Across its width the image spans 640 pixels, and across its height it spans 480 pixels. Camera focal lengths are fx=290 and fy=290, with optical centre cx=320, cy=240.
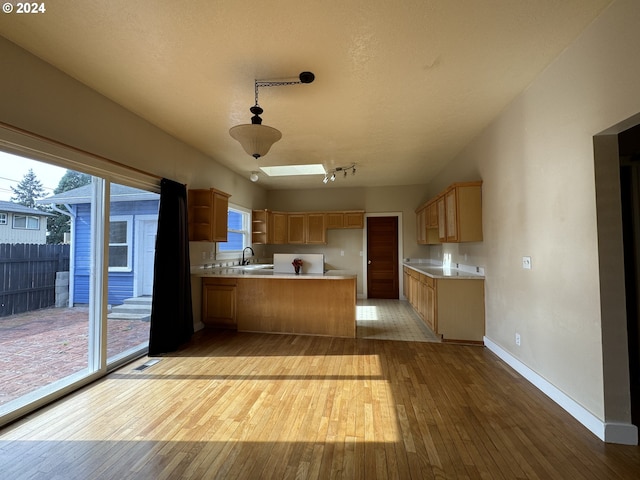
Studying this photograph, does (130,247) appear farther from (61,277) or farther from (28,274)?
(28,274)

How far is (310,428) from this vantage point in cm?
199

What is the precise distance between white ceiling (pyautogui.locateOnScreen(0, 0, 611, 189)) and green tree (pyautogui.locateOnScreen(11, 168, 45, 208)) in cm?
93

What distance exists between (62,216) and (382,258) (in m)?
5.90

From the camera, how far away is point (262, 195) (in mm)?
7188

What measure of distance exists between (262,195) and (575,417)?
651cm

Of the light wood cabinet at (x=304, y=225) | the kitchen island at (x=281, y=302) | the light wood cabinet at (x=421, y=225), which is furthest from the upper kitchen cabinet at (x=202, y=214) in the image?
the light wood cabinet at (x=421, y=225)

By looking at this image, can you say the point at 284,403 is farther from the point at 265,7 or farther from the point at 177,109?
the point at 177,109

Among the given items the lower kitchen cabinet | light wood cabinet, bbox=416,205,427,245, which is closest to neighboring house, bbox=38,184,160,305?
the lower kitchen cabinet

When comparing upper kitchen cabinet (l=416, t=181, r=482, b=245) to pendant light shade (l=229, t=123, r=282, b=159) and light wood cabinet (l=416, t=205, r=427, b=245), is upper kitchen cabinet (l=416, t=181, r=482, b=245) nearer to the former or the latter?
light wood cabinet (l=416, t=205, r=427, b=245)

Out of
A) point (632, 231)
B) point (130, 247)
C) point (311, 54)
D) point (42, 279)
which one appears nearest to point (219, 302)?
point (130, 247)

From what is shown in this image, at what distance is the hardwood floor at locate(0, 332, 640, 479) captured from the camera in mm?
1630

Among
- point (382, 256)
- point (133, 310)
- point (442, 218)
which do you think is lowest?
point (133, 310)

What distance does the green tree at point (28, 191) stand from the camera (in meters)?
2.21

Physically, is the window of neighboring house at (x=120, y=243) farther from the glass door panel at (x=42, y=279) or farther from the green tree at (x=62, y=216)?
the green tree at (x=62, y=216)
